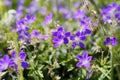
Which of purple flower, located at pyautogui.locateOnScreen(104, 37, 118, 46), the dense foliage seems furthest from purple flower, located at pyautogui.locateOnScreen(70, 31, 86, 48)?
purple flower, located at pyautogui.locateOnScreen(104, 37, 118, 46)

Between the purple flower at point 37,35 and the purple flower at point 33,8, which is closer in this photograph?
the purple flower at point 37,35

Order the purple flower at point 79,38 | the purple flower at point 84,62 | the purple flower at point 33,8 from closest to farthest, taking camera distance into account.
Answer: the purple flower at point 84,62, the purple flower at point 79,38, the purple flower at point 33,8

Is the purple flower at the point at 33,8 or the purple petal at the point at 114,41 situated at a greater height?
the purple flower at the point at 33,8

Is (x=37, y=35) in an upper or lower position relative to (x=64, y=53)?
upper

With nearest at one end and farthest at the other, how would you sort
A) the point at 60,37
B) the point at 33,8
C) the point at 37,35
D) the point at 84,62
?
the point at 84,62 < the point at 60,37 < the point at 37,35 < the point at 33,8

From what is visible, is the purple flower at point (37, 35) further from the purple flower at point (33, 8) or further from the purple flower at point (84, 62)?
the purple flower at point (33, 8)

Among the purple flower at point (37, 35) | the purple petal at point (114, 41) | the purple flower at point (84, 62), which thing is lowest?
the purple flower at point (84, 62)

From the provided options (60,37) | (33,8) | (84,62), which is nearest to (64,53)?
(60,37)

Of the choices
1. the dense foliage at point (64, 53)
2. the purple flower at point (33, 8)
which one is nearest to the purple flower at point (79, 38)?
the dense foliage at point (64, 53)

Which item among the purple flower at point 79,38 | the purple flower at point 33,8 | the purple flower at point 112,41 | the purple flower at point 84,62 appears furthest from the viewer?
the purple flower at point 33,8

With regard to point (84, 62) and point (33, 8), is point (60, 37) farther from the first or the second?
point (33, 8)

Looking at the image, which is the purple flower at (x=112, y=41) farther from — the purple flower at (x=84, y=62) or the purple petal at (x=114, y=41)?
the purple flower at (x=84, y=62)
